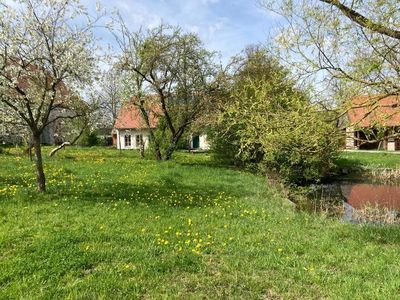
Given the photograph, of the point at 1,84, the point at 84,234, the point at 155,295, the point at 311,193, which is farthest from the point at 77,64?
the point at 311,193

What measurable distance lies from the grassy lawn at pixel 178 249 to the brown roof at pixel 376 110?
219 cm

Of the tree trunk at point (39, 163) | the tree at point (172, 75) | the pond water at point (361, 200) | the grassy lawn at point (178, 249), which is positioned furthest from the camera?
the tree at point (172, 75)

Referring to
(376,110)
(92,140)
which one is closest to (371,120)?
(376,110)

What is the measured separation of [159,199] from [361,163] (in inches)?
823

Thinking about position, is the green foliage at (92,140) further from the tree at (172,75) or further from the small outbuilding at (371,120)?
the small outbuilding at (371,120)

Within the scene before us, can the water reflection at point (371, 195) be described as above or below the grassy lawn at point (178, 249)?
below

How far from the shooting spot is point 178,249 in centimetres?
614

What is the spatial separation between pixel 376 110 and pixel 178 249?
13.3 ft

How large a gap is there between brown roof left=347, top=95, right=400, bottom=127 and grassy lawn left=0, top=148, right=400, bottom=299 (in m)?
2.19

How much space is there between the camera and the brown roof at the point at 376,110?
245 inches

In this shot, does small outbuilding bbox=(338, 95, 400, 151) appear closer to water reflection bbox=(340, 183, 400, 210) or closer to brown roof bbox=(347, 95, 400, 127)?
brown roof bbox=(347, 95, 400, 127)

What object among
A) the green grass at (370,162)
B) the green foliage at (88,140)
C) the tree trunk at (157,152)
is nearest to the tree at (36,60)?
the tree trunk at (157,152)

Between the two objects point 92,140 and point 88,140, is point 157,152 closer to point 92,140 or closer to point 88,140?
point 88,140

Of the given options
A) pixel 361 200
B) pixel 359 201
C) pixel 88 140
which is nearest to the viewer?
pixel 359 201
